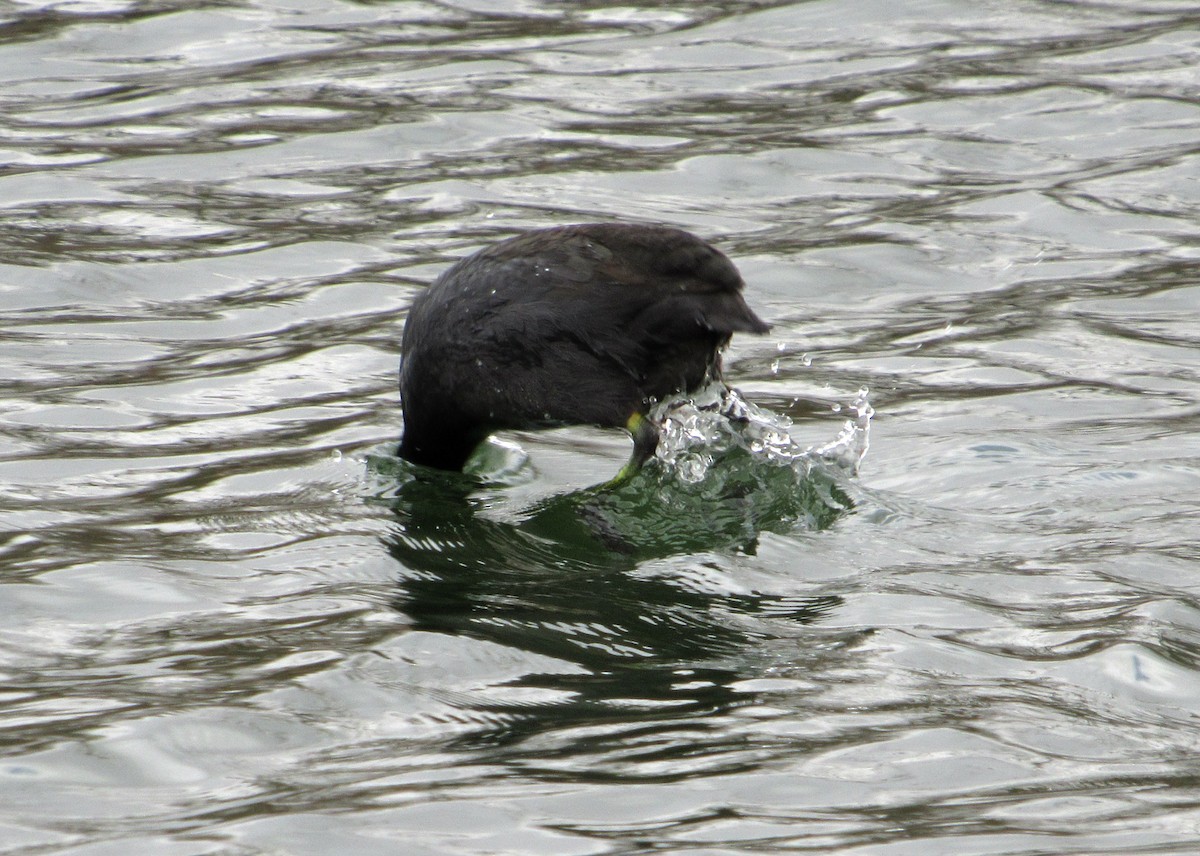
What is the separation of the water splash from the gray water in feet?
0.74

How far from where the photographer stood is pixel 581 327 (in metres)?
6.36

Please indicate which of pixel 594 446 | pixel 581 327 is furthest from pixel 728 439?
pixel 581 327

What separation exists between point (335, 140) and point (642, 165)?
2.07 m

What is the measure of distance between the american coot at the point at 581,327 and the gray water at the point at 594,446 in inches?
17.2

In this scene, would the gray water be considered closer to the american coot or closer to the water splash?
the water splash

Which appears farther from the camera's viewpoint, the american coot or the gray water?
the american coot

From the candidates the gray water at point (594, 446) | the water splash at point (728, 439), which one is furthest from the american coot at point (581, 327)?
the gray water at point (594, 446)

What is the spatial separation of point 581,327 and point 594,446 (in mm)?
1442

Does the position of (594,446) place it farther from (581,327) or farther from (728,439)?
(581,327)

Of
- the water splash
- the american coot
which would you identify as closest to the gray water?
the water splash

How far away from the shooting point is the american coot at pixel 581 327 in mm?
6340

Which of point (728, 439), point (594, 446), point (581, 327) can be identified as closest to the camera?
point (581, 327)

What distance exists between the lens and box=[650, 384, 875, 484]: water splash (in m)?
6.93

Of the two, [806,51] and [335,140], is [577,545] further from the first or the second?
[806,51]
